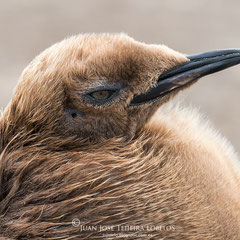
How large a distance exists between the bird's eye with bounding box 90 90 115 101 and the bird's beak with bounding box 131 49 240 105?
84 millimetres

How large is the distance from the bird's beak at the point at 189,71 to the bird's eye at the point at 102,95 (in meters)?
0.08

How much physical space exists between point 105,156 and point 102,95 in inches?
7.3

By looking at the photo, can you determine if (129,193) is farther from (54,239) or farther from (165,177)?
(54,239)

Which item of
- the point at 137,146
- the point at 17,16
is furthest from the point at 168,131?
the point at 17,16

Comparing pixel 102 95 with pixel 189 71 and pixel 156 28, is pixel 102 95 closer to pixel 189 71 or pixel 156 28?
pixel 189 71

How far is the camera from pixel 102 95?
178 centimetres

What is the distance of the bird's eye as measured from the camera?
5.80 ft

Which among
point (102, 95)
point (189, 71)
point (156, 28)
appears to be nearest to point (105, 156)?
point (102, 95)

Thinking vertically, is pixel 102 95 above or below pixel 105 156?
above

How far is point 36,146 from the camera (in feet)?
5.79

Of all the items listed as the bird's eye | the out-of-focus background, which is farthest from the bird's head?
the out-of-focus background

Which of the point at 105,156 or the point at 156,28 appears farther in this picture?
the point at 156,28

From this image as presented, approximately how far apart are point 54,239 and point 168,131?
22.0 inches

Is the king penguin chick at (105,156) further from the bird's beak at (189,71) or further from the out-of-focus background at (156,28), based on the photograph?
the out-of-focus background at (156,28)
